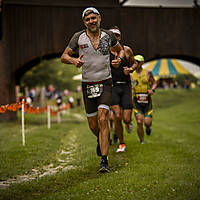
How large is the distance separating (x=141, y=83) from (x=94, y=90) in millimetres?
3926

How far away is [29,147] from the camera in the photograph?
10.8 meters

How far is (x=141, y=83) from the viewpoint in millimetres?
10484

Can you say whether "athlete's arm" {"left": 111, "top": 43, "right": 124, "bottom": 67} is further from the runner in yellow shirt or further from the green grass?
the runner in yellow shirt

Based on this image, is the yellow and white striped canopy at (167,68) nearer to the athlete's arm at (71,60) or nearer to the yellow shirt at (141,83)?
the yellow shirt at (141,83)

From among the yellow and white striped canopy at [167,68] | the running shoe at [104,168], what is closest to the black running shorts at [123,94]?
the running shoe at [104,168]

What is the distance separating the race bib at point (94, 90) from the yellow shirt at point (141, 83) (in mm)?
3857

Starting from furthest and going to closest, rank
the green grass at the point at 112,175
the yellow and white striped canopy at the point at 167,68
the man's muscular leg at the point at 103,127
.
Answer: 1. the yellow and white striped canopy at the point at 167,68
2. the man's muscular leg at the point at 103,127
3. the green grass at the point at 112,175

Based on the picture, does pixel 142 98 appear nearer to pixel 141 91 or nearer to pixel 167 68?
pixel 141 91

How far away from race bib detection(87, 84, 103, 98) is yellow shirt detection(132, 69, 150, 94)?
152 inches

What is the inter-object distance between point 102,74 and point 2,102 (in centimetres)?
1620

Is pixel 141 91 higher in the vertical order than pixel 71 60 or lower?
lower

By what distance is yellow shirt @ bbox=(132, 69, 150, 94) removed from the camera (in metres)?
10.4

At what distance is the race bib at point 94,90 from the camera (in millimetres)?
6723

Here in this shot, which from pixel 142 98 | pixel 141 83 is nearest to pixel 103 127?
pixel 142 98
